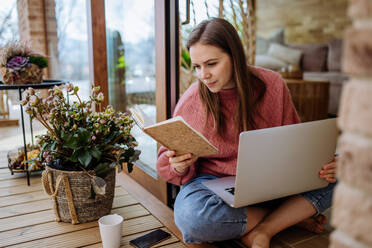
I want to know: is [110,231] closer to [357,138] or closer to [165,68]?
[165,68]

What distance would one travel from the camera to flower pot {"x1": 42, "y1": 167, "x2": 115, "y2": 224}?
1441mm

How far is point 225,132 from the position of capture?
4.72ft

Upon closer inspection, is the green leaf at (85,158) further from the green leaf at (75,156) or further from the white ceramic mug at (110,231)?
the white ceramic mug at (110,231)

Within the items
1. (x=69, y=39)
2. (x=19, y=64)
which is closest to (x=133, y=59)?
(x=19, y=64)

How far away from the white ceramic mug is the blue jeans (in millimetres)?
234

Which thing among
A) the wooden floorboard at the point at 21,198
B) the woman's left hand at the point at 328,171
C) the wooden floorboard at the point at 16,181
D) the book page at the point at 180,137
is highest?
the book page at the point at 180,137

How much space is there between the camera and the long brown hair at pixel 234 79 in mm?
1278

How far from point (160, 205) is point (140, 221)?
0.18m

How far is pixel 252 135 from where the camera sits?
1054 millimetres

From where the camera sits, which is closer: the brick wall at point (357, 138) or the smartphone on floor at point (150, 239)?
the brick wall at point (357, 138)

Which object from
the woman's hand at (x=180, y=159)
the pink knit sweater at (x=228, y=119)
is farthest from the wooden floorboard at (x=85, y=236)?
the woman's hand at (x=180, y=159)

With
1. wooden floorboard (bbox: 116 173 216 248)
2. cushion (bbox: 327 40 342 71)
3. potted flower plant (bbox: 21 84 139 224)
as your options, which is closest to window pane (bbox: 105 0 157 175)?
wooden floorboard (bbox: 116 173 216 248)

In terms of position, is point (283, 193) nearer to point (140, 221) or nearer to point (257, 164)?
point (257, 164)

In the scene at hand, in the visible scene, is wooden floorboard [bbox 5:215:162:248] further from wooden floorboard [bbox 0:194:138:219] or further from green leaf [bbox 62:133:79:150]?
green leaf [bbox 62:133:79:150]
